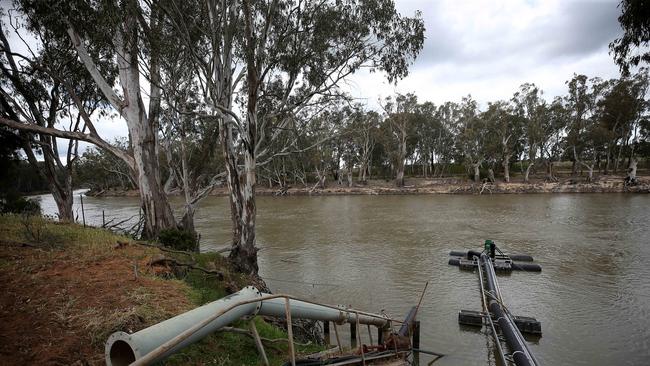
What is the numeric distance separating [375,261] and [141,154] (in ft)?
26.6

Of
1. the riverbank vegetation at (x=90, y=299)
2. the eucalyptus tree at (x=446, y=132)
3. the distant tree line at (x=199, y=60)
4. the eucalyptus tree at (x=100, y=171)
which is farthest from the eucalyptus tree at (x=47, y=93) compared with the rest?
the eucalyptus tree at (x=446, y=132)

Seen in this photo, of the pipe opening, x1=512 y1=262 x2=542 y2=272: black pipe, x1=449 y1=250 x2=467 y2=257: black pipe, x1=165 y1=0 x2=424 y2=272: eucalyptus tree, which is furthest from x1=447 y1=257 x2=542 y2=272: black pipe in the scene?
the pipe opening

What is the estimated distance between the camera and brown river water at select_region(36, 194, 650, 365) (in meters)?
6.95

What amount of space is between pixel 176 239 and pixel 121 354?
7.79 meters

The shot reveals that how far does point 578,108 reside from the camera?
4075 cm

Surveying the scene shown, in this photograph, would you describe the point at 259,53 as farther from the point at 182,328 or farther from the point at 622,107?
the point at 622,107

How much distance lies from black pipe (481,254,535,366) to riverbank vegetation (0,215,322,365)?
10.0 ft

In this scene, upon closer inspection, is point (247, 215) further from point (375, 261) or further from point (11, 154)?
point (11, 154)

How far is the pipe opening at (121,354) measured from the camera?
7.26 feet

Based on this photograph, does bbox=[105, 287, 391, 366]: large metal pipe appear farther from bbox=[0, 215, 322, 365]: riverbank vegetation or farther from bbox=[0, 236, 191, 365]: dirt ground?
bbox=[0, 236, 191, 365]: dirt ground

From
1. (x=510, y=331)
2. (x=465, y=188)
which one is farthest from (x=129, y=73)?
(x=465, y=188)

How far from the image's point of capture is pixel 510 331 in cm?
631

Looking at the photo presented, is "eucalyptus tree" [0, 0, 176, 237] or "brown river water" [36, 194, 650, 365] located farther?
"eucalyptus tree" [0, 0, 176, 237]

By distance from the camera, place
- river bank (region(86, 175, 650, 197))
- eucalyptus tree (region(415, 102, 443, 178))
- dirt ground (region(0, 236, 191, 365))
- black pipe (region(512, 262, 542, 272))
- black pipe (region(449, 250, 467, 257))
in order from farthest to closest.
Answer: eucalyptus tree (region(415, 102, 443, 178)) < river bank (region(86, 175, 650, 197)) < black pipe (region(449, 250, 467, 257)) < black pipe (region(512, 262, 542, 272)) < dirt ground (region(0, 236, 191, 365))
